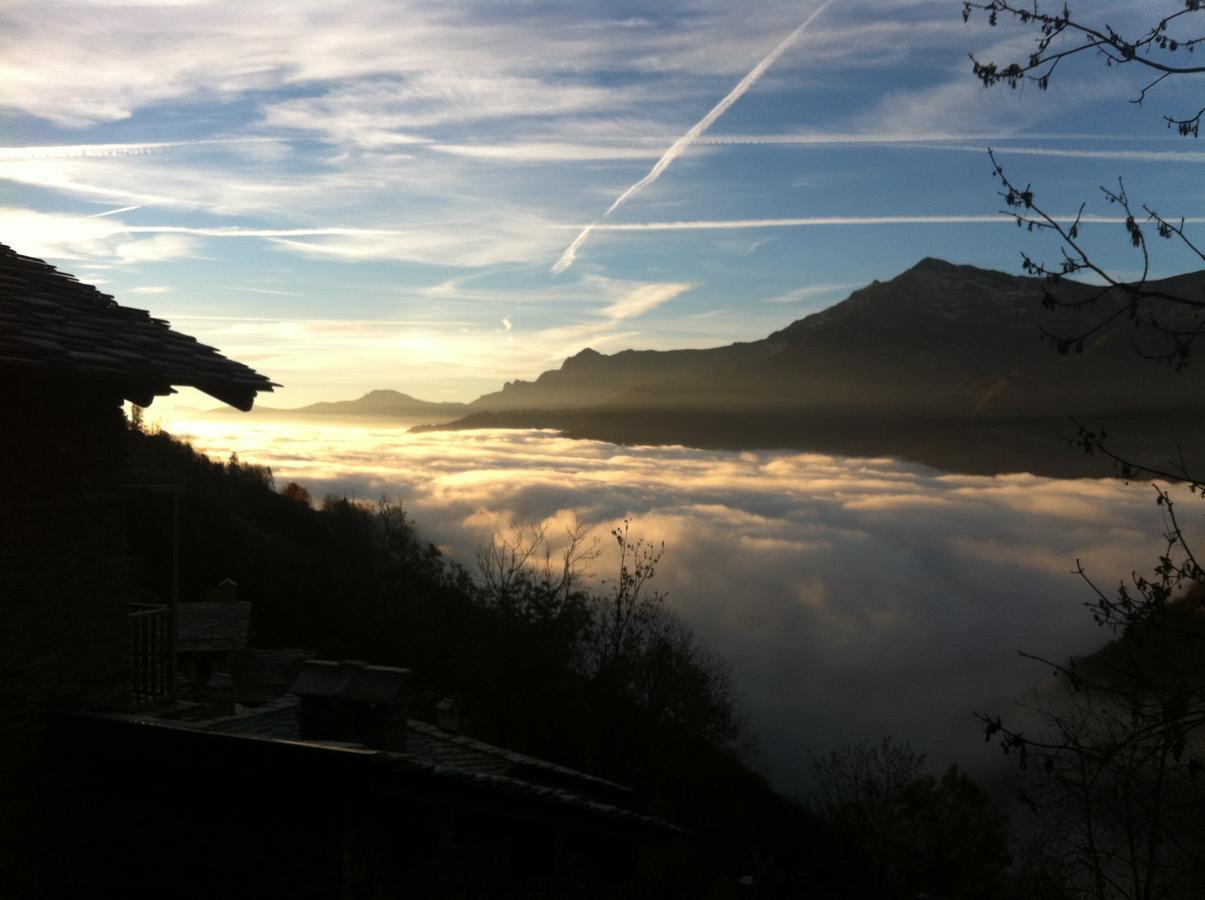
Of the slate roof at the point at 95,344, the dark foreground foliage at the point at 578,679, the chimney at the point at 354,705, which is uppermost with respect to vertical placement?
the slate roof at the point at 95,344

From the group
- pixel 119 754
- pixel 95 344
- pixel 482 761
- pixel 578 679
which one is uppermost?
pixel 95 344

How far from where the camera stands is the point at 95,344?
659cm

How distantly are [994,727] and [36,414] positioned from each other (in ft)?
22.0

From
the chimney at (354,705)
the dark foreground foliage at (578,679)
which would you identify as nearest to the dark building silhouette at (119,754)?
the chimney at (354,705)

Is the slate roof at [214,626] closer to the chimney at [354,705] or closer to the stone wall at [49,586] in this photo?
the chimney at [354,705]

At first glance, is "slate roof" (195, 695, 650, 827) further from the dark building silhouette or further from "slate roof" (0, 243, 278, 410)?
"slate roof" (0, 243, 278, 410)

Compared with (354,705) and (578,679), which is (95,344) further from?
(578,679)

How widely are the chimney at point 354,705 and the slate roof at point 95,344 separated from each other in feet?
11.1

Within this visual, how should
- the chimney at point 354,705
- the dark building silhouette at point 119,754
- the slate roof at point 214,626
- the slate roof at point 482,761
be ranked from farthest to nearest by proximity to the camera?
the slate roof at point 214,626 → the chimney at point 354,705 → the slate roof at point 482,761 → the dark building silhouette at point 119,754

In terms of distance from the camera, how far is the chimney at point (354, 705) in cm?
929

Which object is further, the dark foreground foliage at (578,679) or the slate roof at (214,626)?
the dark foreground foliage at (578,679)

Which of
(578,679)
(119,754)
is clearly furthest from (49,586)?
(578,679)

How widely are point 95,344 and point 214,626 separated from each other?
21.1 metres

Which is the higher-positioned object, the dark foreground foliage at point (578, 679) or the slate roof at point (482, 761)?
the slate roof at point (482, 761)
